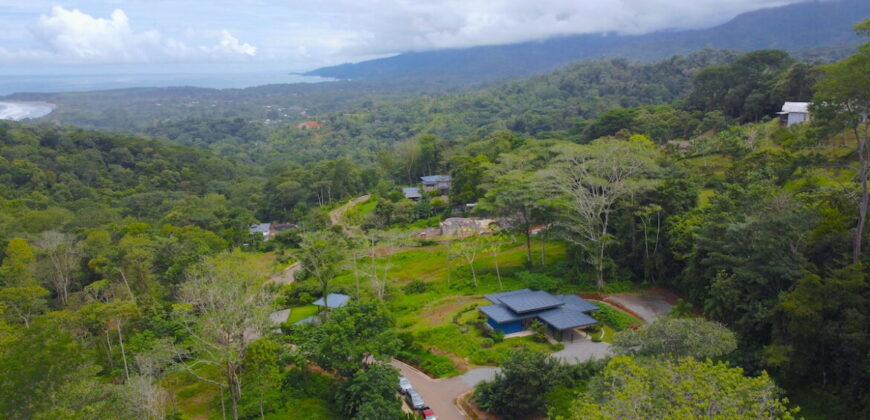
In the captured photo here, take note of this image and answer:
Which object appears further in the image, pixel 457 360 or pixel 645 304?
pixel 645 304

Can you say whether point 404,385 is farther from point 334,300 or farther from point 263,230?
point 263,230

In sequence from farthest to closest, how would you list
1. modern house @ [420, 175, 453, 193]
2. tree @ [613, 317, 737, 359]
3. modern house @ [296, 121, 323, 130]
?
modern house @ [296, 121, 323, 130] < modern house @ [420, 175, 453, 193] < tree @ [613, 317, 737, 359]

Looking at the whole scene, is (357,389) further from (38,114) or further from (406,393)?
(38,114)

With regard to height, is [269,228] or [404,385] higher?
[404,385]

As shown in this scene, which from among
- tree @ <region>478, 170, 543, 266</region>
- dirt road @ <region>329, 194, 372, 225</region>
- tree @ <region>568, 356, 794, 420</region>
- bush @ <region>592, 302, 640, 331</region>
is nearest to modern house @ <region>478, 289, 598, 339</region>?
bush @ <region>592, 302, 640, 331</region>

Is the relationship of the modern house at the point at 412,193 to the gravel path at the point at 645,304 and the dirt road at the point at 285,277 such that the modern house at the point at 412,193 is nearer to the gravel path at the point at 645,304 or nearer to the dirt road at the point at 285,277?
the dirt road at the point at 285,277

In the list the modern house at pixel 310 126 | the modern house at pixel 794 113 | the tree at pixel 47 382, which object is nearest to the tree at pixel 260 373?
the tree at pixel 47 382

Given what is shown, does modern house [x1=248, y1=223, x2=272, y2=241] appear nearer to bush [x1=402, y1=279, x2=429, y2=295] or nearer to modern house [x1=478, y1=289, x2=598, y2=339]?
bush [x1=402, y1=279, x2=429, y2=295]

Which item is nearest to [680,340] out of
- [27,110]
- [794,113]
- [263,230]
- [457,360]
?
[457,360]

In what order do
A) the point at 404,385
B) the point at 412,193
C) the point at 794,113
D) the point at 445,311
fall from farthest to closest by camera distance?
the point at 412,193 → the point at 794,113 → the point at 445,311 → the point at 404,385
